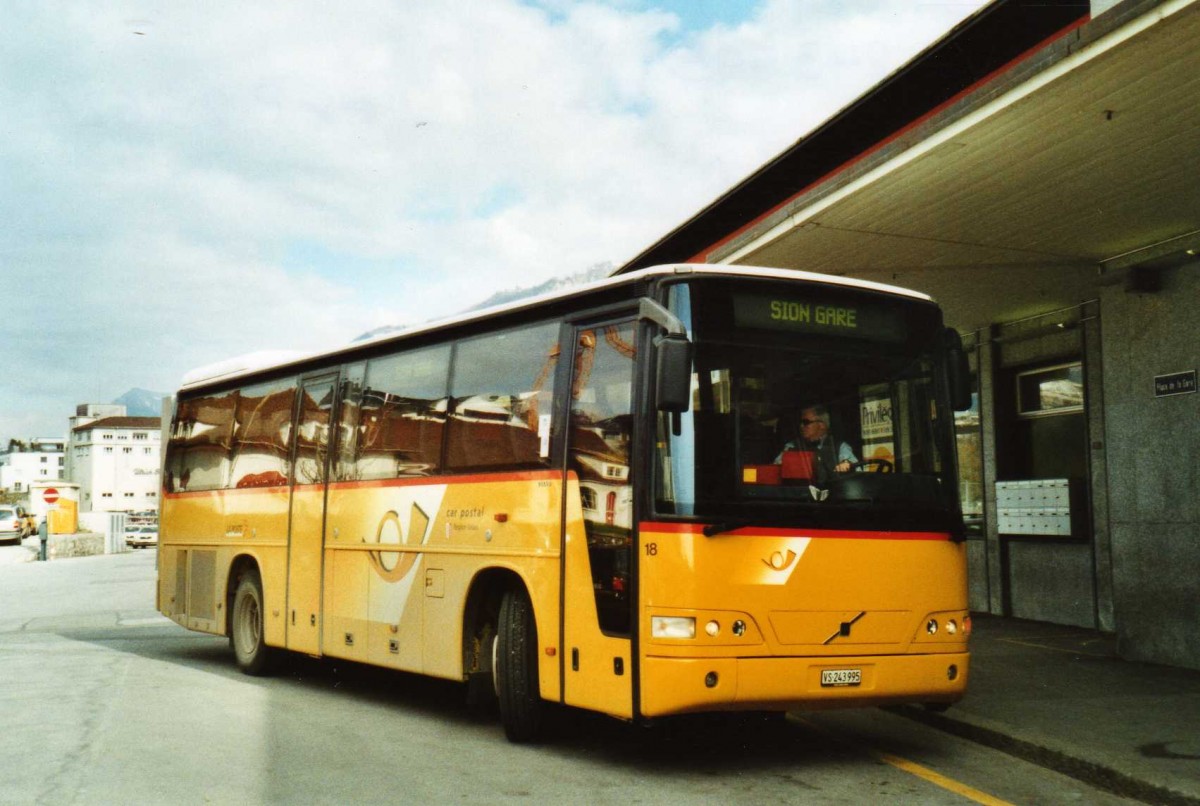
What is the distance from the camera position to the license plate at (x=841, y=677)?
24.6 ft

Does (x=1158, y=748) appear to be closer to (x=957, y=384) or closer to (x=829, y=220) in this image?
(x=957, y=384)

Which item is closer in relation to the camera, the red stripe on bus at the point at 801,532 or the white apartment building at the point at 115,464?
the red stripe on bus at the point at 801,532

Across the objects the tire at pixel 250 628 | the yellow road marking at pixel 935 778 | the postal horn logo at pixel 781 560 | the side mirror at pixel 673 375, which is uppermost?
the side mirror at pixel 673 375

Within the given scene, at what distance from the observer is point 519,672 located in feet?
28.2

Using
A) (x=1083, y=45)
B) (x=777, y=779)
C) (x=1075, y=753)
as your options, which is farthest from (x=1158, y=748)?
(x=1083, y=45)

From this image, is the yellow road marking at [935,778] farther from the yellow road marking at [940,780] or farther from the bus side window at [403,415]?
the bus side window at [403,415]

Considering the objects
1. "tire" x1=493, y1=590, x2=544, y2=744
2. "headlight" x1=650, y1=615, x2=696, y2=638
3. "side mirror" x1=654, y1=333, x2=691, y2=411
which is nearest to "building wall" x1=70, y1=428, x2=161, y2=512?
"tire" x1=493, y1=590, x2=544, y2=744

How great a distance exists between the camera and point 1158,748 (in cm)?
803

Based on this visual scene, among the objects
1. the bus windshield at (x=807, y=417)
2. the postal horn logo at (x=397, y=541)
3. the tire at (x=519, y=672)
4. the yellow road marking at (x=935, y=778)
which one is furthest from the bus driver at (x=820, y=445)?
the postal horn logo at (x=397, y=541)

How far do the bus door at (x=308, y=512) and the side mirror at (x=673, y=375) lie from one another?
5608mm

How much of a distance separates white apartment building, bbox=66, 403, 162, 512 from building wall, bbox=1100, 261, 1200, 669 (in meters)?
168

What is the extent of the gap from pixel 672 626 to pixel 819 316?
223 centimetres

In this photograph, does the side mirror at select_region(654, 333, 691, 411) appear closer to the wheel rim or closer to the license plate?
the license plate

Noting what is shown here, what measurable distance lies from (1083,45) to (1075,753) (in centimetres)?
440
